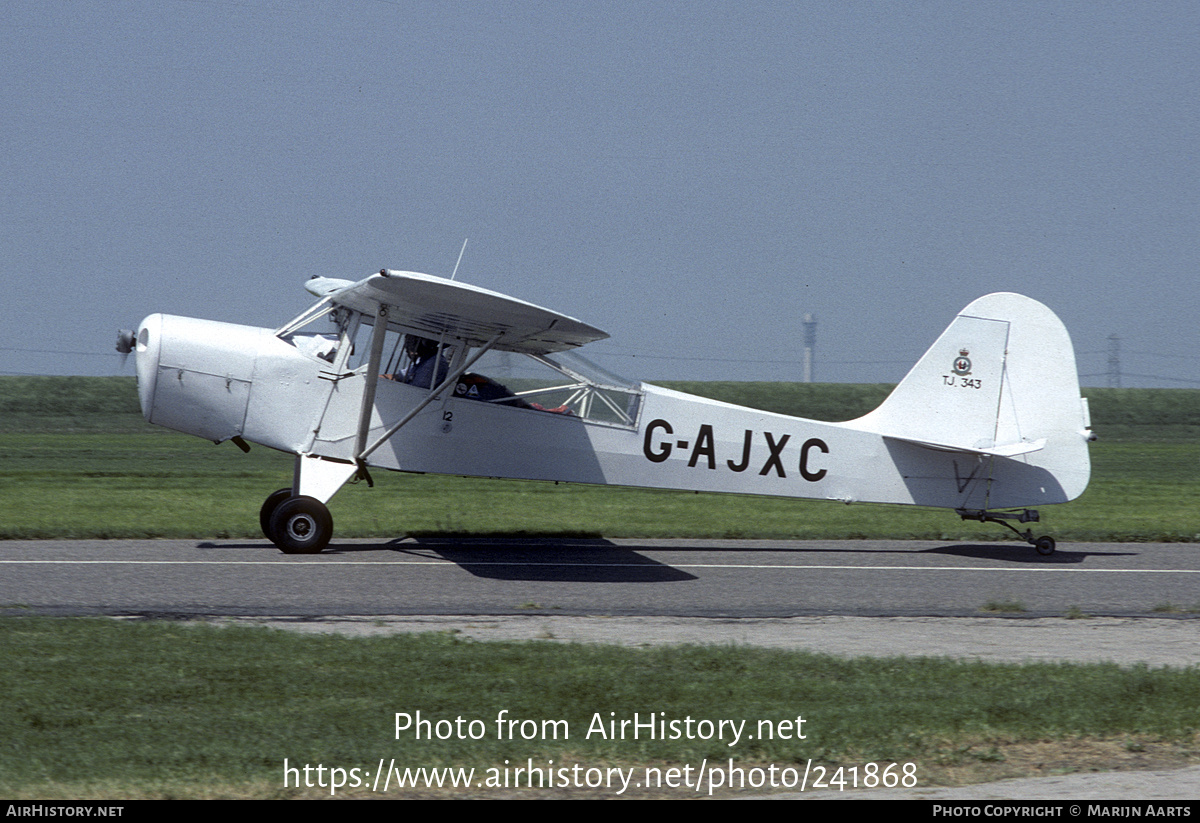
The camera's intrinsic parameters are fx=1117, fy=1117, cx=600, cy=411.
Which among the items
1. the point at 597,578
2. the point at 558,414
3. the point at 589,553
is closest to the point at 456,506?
the point at 589,553

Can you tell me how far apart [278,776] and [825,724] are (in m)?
2.54

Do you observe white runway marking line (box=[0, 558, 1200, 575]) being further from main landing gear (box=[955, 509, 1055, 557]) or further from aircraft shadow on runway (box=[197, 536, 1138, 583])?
main landing gear (box=[955, 509, 1055, 557])

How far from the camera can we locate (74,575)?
986cm

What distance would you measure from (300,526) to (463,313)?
110 inches

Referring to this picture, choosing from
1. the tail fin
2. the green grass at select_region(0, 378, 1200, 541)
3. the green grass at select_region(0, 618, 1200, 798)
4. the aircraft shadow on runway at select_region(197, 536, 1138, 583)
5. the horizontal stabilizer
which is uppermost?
the tail fin

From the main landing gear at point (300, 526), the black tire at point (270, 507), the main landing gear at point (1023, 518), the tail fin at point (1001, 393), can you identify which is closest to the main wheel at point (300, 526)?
the main landing gear at point (300, 526)

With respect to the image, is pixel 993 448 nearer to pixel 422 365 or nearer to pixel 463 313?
pixel 463 313

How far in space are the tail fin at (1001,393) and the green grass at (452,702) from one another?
20.7ft

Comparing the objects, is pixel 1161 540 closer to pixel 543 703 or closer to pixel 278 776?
pixel 543 703

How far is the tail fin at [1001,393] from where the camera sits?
42.3 ft

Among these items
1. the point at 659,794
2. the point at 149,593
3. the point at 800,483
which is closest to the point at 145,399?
the point at 149,593

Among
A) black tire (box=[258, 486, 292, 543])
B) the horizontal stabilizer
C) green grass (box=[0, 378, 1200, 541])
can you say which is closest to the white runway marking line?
black tire (box=[258, 486, 292, 543])

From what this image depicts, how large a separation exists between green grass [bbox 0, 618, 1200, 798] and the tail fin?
630 cm

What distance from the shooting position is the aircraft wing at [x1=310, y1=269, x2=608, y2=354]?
10367 mm
